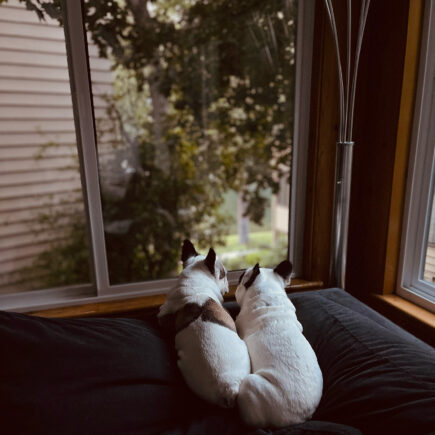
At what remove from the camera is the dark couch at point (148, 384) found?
0.85 m

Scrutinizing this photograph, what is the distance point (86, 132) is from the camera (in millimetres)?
1555

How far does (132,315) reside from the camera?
5.43 ft

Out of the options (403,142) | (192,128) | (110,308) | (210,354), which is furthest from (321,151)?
(110,308)

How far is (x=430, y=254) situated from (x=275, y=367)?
1111 mm

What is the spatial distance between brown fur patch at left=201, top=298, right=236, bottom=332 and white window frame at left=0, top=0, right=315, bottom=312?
2.50 feet

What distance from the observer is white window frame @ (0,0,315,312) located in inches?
58.2

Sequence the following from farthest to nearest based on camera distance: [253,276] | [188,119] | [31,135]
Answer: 1. [188,119]
2. [31,135]
3. [253,276]

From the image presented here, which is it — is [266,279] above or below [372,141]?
below

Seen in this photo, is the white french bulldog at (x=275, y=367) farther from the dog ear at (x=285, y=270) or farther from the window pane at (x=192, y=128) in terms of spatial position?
the window pane at (x=192, y=128)

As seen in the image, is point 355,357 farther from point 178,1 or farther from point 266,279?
point 178,1

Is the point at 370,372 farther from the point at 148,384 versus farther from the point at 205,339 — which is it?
the point at 148,384

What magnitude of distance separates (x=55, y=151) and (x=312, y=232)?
4.97 ft

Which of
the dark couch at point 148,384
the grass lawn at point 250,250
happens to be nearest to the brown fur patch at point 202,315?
the dark couch at point 148,384

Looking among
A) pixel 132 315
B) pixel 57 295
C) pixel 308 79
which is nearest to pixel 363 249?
pixel 308 79
